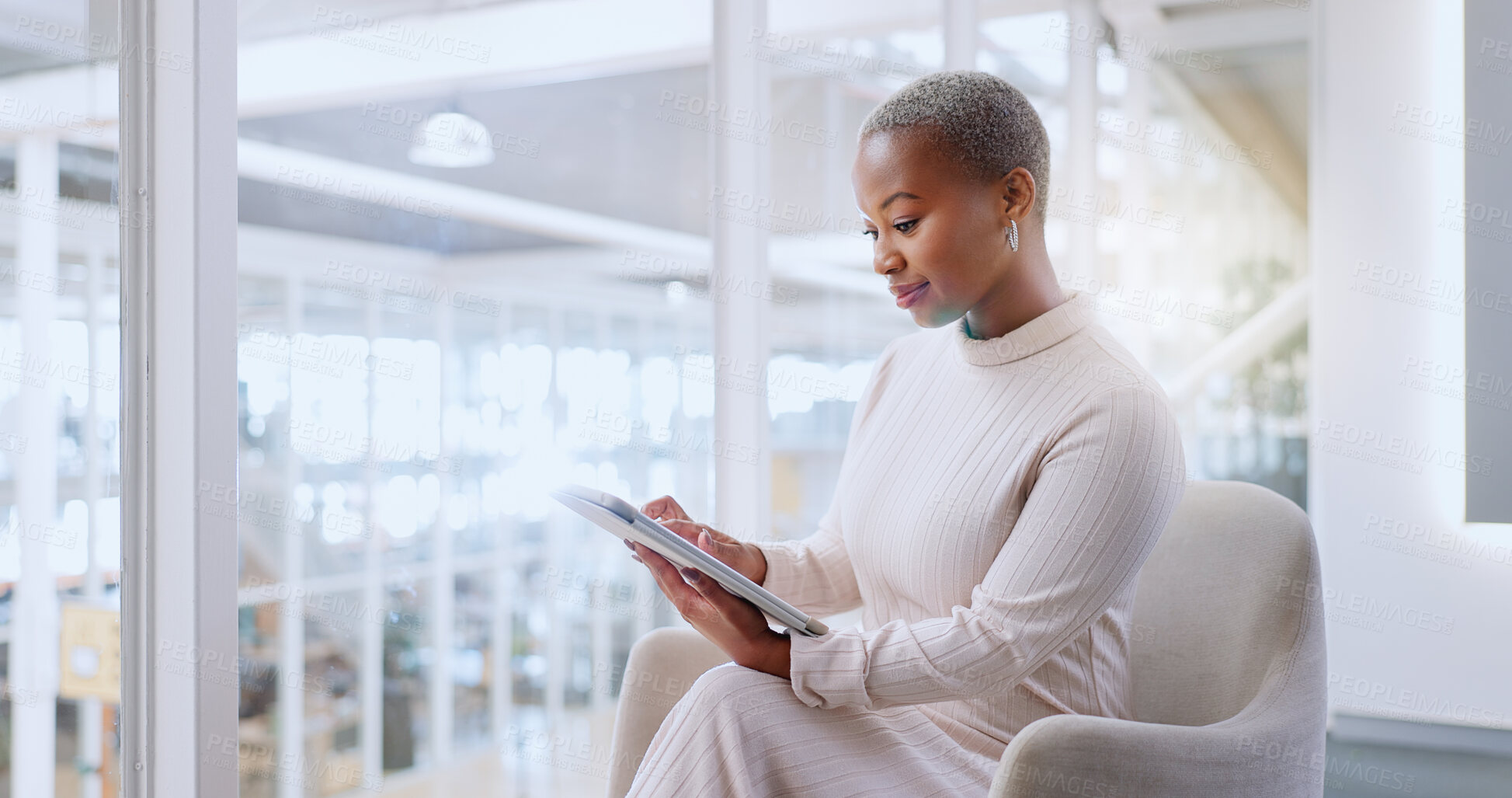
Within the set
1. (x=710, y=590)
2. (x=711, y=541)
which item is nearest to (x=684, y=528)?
(x=711, y=541)

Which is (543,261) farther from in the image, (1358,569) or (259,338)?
(1358,569)

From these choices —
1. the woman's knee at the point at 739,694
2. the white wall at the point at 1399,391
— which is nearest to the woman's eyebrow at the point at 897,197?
the woman's knee at the point at 739,694

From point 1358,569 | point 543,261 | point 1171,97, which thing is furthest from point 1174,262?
point 543,261

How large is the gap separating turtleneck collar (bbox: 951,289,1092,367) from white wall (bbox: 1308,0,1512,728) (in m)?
2.12

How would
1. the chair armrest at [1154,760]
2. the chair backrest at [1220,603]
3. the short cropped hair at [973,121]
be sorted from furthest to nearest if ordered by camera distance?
the chair backrest at [1220,603] < the short cropped hair at [973,121] < the chair armrest at [1154,760]

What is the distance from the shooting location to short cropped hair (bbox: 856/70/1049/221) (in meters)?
1.25

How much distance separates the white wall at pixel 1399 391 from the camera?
117 inches

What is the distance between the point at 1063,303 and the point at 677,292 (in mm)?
2131

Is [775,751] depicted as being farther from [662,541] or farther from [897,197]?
[897,197]

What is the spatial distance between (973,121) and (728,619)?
24.0 inches

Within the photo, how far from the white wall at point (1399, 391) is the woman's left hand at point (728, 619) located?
2501mm

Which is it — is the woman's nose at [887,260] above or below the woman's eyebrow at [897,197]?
below

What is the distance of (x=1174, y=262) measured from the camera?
4203mm

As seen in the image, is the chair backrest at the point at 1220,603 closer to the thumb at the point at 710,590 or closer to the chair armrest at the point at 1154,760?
the chair armrest at the point at 1154,760
